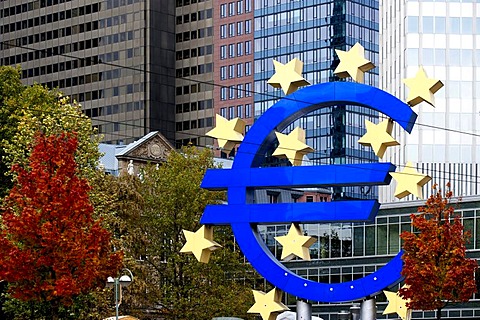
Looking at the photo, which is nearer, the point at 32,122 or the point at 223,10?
the point at 32,122

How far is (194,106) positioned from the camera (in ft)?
632

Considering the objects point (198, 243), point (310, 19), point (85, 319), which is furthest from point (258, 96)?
point (198, 243)

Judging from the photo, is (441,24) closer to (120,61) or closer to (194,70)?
(194,70)

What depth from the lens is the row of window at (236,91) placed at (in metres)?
184

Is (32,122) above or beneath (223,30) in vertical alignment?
beneath

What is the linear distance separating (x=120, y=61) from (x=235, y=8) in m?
17.7

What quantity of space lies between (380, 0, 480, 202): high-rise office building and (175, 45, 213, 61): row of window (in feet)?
214

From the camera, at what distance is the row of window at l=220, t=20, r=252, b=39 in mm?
185250

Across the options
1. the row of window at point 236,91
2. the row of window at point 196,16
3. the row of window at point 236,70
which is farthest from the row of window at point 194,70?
the row of window at point 196,16

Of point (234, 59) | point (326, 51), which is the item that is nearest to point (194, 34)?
point (234, 59)

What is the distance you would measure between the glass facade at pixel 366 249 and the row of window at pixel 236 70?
281 ft

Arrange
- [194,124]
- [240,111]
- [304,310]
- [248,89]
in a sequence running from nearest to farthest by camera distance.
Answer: [304,310], [248,89], [240,111], [194,124]

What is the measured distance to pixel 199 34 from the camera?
193 meters

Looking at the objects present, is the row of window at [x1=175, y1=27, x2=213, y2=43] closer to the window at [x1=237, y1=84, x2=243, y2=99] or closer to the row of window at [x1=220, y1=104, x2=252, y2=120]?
the window at [x1=237, y1=84, x2=243, y2=99]
